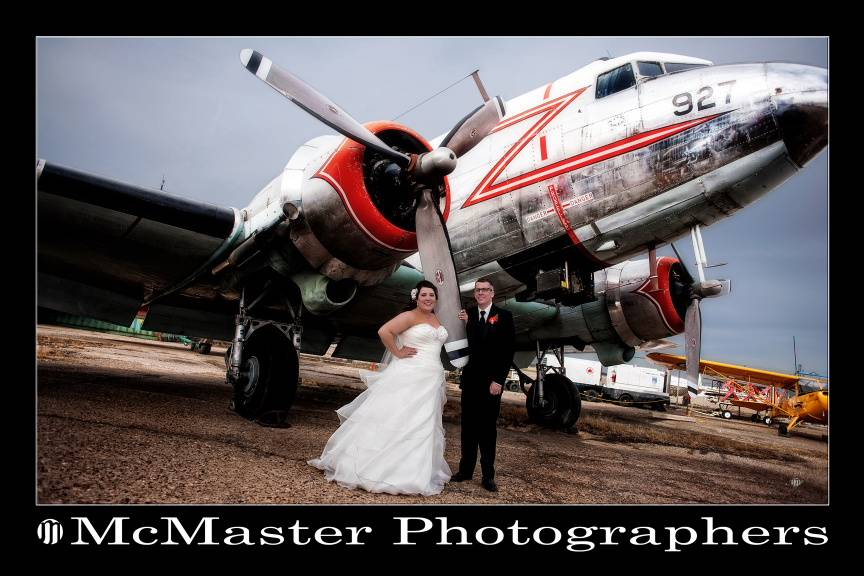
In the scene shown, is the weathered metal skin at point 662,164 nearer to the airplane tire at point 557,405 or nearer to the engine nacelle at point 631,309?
the engine nacelle at point 631,309

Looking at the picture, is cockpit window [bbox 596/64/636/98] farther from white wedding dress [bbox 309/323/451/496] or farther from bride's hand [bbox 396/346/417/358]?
bride's hand [bbox 396/346/417/358]

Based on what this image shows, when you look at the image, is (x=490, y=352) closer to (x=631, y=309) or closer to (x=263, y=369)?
(x=263, y=369)

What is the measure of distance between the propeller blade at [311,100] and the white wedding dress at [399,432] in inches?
83.3

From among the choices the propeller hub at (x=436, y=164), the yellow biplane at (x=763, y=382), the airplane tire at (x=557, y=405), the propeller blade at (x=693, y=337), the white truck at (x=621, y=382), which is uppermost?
the propeller hub at (x=436, y=164)

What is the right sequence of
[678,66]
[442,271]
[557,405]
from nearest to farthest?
[442,271] → [678,66] → [557,405]

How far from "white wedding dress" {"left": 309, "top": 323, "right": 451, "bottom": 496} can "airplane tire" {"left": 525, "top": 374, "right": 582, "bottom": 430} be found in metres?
5.54

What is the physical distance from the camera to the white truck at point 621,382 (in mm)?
29078

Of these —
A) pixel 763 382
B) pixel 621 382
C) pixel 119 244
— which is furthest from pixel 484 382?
pixel 621 382

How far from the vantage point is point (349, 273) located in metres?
5.36

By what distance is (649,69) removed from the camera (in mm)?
5172

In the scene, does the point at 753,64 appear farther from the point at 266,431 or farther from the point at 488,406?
the point at 266,431
